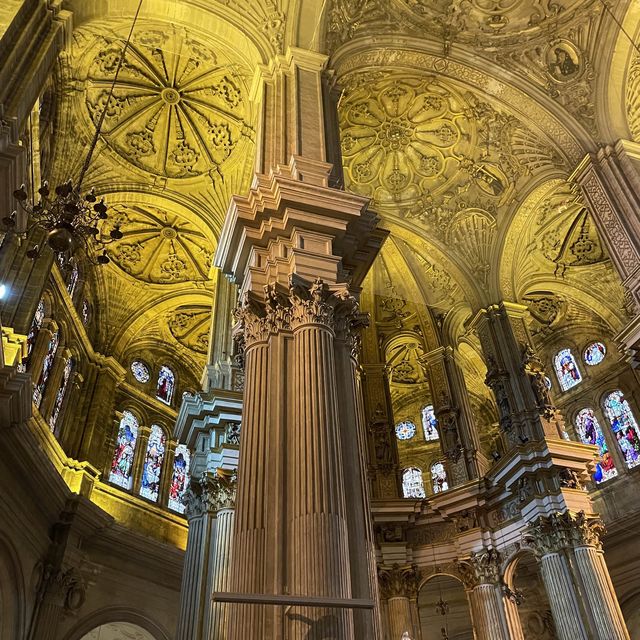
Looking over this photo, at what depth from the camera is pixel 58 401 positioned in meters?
15.1

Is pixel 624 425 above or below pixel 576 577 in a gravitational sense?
above

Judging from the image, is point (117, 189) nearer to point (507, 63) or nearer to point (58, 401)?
point (58, 401)

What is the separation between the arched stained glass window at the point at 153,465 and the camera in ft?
56.6

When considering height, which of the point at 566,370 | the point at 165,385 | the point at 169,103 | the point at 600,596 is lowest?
the point at 600,596

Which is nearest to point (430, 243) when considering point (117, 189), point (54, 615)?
point (117, 189)

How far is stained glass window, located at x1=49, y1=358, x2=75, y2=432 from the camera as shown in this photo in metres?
14.7

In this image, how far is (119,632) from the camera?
1495 cm

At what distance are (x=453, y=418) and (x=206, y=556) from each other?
7.38m

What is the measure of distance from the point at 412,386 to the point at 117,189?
11752 mm

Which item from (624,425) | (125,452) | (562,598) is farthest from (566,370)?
(125,452)

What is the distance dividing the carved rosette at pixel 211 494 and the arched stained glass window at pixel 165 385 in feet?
31.0

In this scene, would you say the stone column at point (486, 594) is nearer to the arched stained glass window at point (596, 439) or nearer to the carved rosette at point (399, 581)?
the carved rosette at point (399, 581)

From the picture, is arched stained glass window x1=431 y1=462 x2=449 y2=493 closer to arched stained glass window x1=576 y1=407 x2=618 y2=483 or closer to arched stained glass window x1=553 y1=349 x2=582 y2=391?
arched stained glass window x1=576 y1=407 x2=618 y2=483

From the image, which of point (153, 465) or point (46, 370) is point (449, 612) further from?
point (46, 370)
